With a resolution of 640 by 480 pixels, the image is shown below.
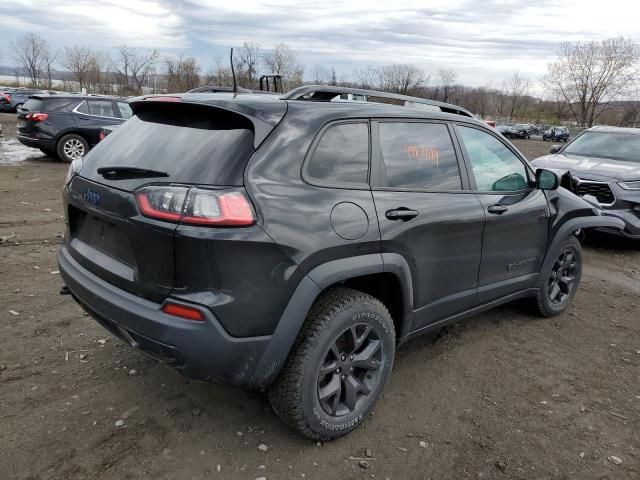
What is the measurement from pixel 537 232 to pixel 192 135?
282 cm

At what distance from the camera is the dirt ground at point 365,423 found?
8.48 feet

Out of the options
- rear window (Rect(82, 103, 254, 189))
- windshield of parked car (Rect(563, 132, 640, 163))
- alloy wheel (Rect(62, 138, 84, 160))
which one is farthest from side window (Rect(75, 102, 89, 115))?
rear window (Rect(82, 103, 254, 189))

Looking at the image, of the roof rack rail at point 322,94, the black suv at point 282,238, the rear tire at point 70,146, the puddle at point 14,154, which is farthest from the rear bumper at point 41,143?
the roof rack rail at point 322,94

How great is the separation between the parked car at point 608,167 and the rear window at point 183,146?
6139 mm

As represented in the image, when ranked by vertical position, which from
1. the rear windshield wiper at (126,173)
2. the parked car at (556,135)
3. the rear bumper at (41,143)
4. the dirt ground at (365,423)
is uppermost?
the rear windshield wiper at (126,173)

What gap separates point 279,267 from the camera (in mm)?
2342

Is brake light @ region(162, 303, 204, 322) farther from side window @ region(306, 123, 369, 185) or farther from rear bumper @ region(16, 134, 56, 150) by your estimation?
rear bumper @ region(16, 134, 56, 150)

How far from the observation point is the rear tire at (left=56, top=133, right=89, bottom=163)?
1268 centimetres

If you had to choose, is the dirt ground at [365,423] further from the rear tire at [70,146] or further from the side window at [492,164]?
the rear tire at [70,146]

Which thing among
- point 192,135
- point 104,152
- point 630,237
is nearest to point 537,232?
point 192,135

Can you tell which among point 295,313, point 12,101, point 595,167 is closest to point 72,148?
point 595,167

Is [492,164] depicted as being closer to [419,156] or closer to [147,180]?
[419,156]

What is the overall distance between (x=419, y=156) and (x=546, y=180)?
4.85 feet

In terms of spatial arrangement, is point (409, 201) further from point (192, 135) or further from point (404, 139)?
point (192, 135)
